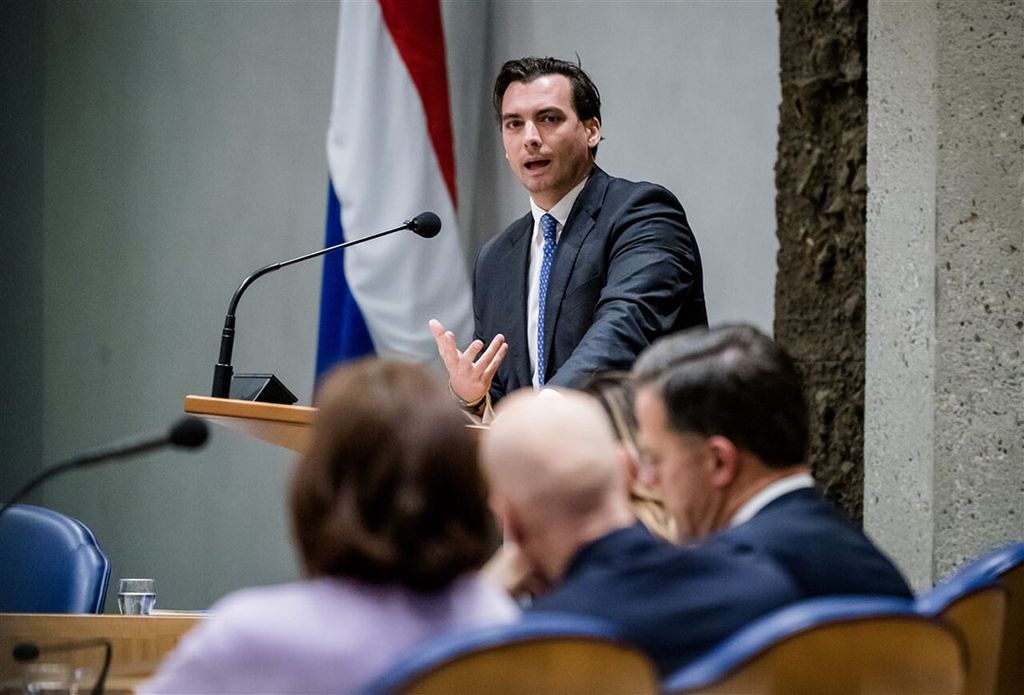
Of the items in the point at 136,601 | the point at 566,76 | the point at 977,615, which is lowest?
the point at 136,601

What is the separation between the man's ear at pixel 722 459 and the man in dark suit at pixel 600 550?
350mm

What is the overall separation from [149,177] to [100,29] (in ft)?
2.36

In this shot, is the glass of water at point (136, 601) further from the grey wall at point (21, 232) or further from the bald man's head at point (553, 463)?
the grey wall at point (21, 232)

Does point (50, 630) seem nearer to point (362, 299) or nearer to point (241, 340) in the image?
point (362, 299)

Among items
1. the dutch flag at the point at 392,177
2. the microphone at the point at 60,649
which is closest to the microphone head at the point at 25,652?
the microphone at the point at 60,649

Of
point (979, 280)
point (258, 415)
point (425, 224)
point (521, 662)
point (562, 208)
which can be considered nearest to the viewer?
point (521, 662)

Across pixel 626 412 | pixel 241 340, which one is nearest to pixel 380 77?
pixel 241 340

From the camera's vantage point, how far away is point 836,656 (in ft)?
4.61

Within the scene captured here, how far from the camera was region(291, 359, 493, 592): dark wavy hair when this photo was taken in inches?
55.8

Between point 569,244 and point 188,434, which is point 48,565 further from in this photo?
point 188,434

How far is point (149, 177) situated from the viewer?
21.1 ft

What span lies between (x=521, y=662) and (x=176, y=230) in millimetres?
5430

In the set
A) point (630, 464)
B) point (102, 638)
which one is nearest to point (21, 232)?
point (102, 638)

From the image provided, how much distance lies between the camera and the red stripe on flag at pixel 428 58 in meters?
5.29
